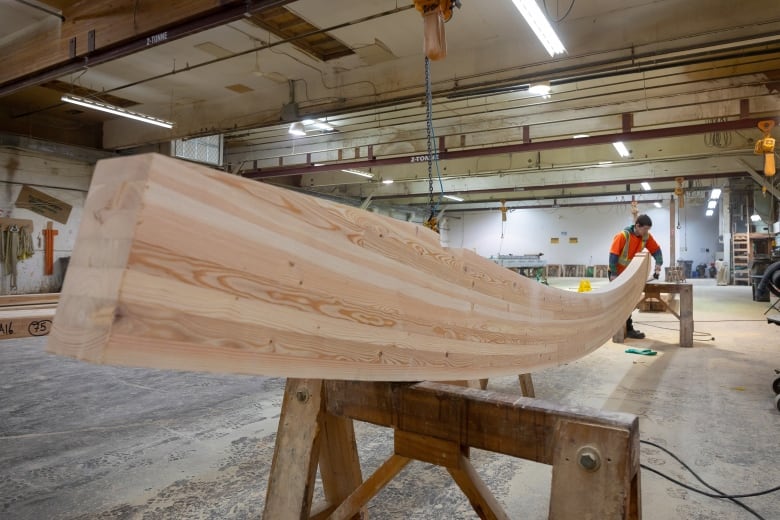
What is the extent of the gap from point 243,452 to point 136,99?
866cm

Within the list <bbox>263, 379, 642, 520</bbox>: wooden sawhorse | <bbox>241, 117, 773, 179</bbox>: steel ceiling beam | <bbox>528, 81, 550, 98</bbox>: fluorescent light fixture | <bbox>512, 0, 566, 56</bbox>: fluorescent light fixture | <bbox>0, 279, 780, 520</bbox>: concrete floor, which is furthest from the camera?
<bbox>241, 117, 773, 179</bbox>: steel ceiling beam

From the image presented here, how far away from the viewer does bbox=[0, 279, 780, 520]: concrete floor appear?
181 centimetres

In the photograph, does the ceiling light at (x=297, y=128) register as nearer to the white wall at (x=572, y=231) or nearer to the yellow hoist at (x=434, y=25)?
the yellow hoist at (x=434, y=25)

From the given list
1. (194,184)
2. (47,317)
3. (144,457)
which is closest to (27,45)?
(47,317)

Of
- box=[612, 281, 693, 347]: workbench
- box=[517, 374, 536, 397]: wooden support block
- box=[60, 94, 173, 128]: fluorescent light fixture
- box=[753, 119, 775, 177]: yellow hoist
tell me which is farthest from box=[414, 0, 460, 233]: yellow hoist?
box=[60, 94, 173, 128]: fluorescent light fixture

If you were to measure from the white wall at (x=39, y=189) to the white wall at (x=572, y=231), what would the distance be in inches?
505

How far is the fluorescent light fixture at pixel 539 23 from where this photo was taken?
397cm

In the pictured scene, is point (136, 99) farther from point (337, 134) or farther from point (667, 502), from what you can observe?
point (667, 502)

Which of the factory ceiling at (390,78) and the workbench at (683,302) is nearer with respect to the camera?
the workbench at (683,302)

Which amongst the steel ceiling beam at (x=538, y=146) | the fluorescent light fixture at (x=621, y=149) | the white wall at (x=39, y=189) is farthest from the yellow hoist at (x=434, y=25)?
the white wall at (x=39, y=189)

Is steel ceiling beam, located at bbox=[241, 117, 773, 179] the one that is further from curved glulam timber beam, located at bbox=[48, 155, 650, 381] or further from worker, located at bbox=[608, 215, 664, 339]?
curved glulam timber beam, located at bbox=[48, 155, 650, 381]

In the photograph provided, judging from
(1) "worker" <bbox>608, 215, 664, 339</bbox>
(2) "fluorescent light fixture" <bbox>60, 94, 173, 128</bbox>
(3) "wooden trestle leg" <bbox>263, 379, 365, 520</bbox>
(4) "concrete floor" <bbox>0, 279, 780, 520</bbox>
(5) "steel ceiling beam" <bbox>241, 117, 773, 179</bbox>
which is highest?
(2) "fluorescent light fixture" <bbox>60, 94, 173, 128</bbox>

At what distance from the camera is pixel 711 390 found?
3381mm

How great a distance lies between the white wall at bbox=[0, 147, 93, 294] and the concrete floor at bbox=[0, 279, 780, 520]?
5963 mm
